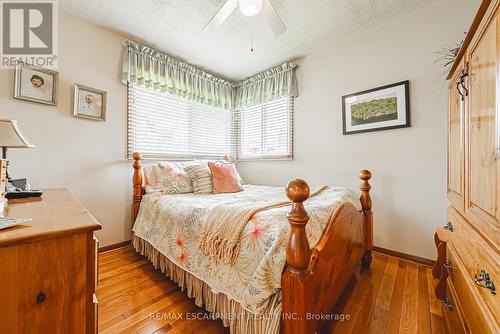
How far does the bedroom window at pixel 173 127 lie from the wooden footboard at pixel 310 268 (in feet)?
7.32

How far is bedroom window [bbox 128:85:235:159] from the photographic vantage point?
249cm

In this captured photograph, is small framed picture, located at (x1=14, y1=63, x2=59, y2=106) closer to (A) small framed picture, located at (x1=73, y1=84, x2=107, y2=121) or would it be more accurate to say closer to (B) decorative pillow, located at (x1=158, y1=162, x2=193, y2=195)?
(A) small framed picture, located at (x1=73, y1=84, x2=107, y2=121)

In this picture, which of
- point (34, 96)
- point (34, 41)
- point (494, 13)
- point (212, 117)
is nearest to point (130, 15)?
point (34, 41)

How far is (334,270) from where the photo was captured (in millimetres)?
1165

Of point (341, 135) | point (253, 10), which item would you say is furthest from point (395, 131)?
point (253, 10)

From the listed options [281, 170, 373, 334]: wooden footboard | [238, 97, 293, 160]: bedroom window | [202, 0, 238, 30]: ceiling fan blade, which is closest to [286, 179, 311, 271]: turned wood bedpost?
[281, 170, 373, 334]: wooden footboard

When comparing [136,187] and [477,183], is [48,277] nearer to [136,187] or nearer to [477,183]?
[477,183]

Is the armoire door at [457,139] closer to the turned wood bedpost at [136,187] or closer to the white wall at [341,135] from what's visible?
the white wall at [341,135]

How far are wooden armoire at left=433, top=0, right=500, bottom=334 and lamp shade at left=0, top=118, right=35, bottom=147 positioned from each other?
7.46ft


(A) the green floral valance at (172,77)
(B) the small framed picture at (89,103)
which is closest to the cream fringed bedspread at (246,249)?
(B) the small framed picture at (89,103)

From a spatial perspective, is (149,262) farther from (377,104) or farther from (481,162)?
(377,104)

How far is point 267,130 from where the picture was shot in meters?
3.22

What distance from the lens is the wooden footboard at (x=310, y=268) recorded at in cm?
86

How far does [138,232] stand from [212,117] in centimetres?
202
